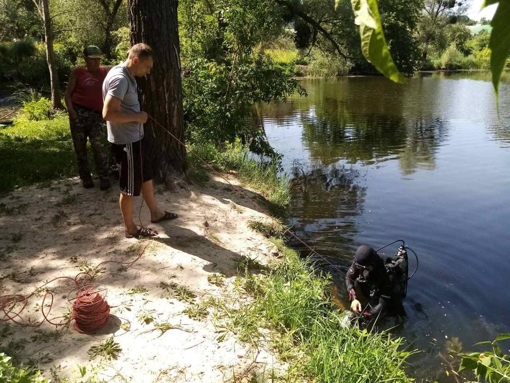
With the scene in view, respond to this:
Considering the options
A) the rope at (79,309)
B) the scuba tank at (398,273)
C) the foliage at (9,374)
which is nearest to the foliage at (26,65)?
the rope at (79,309)

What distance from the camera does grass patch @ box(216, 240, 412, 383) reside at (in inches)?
122

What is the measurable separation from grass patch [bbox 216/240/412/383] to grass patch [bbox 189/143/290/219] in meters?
3.01

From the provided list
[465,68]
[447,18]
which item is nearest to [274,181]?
[465,68]

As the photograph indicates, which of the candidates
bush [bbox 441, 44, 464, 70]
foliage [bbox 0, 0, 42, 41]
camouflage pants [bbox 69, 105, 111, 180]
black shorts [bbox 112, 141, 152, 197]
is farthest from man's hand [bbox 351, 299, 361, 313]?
bush [bbox 441, 44, 464, 70]

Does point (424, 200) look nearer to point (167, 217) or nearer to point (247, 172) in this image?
point (247, 172)

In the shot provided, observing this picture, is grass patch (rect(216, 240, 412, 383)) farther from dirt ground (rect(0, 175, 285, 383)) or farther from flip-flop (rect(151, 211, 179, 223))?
flip-flop (rect(151, 211, 179, 223))

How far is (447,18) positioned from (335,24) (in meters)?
37.4

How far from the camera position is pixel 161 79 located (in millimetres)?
5395

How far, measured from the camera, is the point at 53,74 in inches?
463

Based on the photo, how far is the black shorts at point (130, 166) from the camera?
416 centimetres

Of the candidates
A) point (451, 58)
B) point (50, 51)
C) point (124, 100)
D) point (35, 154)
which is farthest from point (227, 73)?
point (451, 58)

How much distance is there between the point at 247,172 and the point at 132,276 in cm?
390

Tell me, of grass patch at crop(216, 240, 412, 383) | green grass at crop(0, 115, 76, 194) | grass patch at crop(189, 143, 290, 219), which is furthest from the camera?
grass patch at crop(189, 143, 290, 219)

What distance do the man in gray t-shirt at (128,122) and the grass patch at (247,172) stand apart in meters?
2.61
